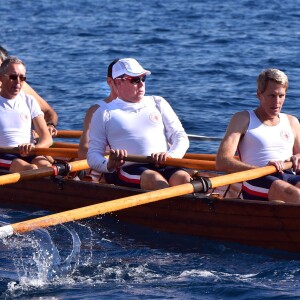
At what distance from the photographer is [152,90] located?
61.7 feet

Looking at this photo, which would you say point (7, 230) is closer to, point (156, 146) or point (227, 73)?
point (156, 146)

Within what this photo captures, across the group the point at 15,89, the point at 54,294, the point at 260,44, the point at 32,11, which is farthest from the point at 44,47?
the point at 54,294

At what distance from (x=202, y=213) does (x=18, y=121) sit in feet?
8.33

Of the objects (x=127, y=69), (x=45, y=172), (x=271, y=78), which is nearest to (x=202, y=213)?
(x=271, y=78)

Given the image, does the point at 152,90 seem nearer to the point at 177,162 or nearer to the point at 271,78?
the point at 177,162

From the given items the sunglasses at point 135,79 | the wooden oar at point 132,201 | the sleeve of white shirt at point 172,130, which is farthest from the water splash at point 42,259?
the sunglasses at point 135,79

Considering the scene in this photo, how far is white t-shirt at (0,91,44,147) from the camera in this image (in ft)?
35.8

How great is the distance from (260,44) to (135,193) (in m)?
14.7

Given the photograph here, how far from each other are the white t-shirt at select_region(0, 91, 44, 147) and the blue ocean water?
745mm

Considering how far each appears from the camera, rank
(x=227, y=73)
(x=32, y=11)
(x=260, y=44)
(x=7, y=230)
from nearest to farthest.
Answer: (x=7, y=230) < (x=227, y=73) < (x=260, y=44) < (x=32, y=11)

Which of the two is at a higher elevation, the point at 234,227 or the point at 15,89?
the point at 15,89

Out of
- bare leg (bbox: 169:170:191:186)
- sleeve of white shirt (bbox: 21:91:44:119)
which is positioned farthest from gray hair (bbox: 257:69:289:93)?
sleeve of white shirt (bbox: 21:91:44:119)

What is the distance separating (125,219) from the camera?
10.1 m

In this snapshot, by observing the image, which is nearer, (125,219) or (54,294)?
(54,294)
